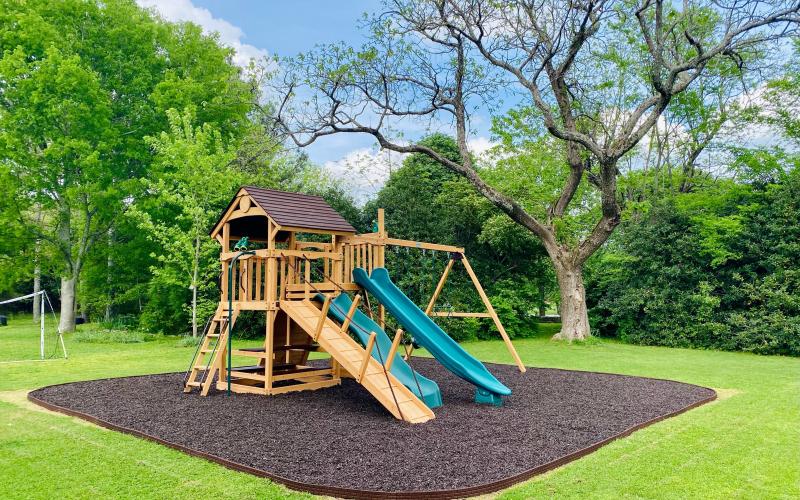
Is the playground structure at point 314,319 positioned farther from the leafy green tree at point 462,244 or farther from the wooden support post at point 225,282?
the leafy green tree at point 462,244

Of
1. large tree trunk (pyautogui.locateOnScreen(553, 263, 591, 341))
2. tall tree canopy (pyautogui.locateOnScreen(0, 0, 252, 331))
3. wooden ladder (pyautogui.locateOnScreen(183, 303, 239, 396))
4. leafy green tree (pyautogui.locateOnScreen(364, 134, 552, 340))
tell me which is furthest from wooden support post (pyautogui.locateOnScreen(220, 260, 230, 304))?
large tree trunk (pyautogui.locateOnScreen(553, 263, 591, 341))

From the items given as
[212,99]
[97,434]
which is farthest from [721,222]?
[212,99]

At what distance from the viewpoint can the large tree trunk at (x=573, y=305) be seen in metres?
17.4

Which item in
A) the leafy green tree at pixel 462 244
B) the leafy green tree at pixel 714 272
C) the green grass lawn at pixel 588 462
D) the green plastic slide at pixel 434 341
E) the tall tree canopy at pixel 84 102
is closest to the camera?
the green grass lawn at pixel 588 462

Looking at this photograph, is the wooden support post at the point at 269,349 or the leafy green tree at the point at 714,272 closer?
the wooden support post at the point at 269,349

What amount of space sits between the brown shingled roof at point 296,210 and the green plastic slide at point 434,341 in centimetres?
101

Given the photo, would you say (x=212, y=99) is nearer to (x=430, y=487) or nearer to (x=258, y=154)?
(x=258, y=154)

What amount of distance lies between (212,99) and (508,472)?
20956mm

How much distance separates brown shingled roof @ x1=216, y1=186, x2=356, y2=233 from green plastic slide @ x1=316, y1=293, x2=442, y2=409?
3.73 feet

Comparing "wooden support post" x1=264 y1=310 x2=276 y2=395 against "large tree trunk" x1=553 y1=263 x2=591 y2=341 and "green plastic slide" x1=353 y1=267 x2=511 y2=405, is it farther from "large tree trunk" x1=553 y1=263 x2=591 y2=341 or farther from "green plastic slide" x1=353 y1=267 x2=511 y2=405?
"large tree trunk" x1=553 y1=263 x2=591 y2=341

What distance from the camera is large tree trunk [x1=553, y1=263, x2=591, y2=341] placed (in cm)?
1739

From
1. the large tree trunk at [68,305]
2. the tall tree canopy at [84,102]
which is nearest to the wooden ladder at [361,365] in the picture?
the tall tree canopy at [84,102]

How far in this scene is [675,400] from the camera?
308 inches

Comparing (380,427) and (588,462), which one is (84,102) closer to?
(380,427)
